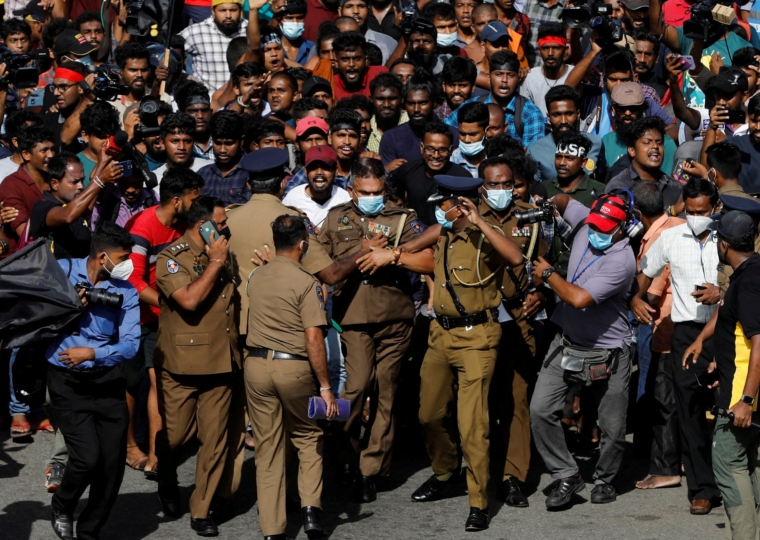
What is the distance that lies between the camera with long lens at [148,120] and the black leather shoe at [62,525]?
3.47 metres

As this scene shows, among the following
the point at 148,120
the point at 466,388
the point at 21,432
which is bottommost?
the point at 21,432

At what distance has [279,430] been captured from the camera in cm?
→ 736

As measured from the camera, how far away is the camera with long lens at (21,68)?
450 inches

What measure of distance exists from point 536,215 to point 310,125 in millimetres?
2818

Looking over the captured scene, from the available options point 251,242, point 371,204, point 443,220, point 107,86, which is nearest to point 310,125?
point 107,86

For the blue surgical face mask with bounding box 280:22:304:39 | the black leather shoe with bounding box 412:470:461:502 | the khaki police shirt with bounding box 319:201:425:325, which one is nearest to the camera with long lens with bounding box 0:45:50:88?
the blue surgical face mask with bounding box 280:22:304:39

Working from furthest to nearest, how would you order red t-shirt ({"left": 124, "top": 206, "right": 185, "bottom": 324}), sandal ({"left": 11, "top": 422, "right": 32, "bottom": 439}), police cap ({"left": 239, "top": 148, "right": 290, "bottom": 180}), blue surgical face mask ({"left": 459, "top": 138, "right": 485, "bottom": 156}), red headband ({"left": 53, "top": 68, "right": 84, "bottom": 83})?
1. red headband ({"left": 53, "top": 68, "right": 84, "bottom": 83})
2. blue surgical face mask ({"left": 459, "top": 138, "right": 485, "bottom": 156})
3. sandal ({"left": 11, "top": 422, "right": 32, "bottom": 439})
4. red t-shirt ({"left": 124, "top": 206, "right": 185, "bottom": 324})
5. police cap ({"left": 239, "top": 148, "right": 290, "bottom": 180})

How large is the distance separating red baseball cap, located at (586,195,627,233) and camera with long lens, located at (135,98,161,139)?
12.4 ft

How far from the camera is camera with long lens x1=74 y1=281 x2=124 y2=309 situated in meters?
6.96

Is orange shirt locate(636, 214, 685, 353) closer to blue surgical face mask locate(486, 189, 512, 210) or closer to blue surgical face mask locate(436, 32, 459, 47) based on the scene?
blue surgical face mask locate(486, 189, 512, 210)

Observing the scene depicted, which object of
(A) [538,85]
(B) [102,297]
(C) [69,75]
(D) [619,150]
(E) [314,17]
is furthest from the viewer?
(E) [314,17]

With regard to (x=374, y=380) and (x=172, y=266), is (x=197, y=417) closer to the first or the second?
(x=172, y=266)

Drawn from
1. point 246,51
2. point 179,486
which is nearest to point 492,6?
point 246,51

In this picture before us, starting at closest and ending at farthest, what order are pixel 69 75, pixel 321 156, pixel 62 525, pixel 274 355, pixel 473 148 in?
pixel 62 525, pixel 274 355, pixel 321 156, pixel 473 148, pixel 69 75
